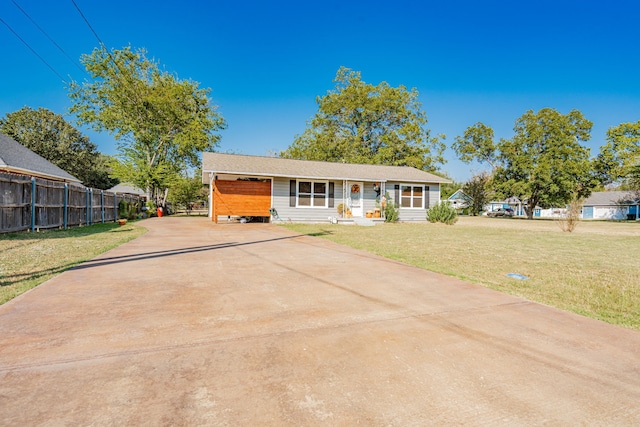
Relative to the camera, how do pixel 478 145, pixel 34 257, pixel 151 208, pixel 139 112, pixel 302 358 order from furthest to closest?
pixel 478 145 < pixel 139 112 < pixel 151 208 < pixel 34 257 < pixel 302 358

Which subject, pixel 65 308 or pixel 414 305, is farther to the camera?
pixel 414 305

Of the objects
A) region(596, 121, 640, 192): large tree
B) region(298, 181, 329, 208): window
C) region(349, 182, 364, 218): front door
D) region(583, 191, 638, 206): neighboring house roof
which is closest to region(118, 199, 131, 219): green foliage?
region(298, 181, 329, 208): window

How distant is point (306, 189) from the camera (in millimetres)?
18000

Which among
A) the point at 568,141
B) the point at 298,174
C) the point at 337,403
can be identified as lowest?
the point at 337,403

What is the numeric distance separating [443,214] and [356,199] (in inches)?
217

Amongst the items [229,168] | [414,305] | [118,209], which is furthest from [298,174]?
[414,305]

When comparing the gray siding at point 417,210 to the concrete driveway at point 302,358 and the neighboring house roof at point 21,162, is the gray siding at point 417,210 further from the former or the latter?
the neighboring house roof at point 21,162

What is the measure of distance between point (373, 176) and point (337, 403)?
17.9 metres

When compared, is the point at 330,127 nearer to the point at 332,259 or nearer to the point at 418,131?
A: the point at 418,131

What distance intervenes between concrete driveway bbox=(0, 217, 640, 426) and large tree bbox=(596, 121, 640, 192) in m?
37.2

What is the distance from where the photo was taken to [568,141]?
34.0m

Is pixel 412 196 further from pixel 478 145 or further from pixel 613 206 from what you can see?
pixel 613 206

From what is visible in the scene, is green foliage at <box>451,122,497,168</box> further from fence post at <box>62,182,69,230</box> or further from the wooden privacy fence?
fence post at <box>62,182,69,230</box>

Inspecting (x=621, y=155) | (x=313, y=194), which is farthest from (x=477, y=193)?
(x=313, y=194)
